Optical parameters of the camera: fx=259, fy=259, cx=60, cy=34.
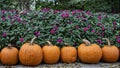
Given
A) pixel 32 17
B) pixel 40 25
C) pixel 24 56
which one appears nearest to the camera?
pixel 24 56

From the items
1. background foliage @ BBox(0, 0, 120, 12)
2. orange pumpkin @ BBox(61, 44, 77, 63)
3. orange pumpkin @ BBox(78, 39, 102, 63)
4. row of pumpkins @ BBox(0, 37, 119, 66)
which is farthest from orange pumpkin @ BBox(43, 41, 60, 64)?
background foliage @ BBox(0, 0, 120, 12)

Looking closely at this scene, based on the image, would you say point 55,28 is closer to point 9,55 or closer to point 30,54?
point 30,54

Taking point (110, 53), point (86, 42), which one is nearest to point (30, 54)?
point (86, 42)

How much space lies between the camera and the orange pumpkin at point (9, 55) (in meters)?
4.70

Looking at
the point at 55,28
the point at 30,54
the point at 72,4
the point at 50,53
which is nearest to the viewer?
the point at 30,54

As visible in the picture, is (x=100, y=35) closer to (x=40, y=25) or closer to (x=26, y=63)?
(x=40, y=25)

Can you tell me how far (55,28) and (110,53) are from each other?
3.94 feet

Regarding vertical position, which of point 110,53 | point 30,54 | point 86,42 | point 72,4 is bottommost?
point 110,53

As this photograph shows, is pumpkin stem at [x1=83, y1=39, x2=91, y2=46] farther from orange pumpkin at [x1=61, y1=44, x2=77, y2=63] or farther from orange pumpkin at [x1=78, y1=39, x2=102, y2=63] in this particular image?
orange pumpkin at [x1=61, y1=44, x2=77, y2=63]

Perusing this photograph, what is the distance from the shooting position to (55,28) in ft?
17.3

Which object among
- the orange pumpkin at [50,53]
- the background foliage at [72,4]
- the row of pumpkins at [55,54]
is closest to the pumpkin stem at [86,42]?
the row of pumpkins at [55,54]

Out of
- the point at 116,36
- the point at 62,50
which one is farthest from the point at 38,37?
the point at 116,36

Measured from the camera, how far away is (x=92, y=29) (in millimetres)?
5551

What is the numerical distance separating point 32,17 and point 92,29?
4.40ft
